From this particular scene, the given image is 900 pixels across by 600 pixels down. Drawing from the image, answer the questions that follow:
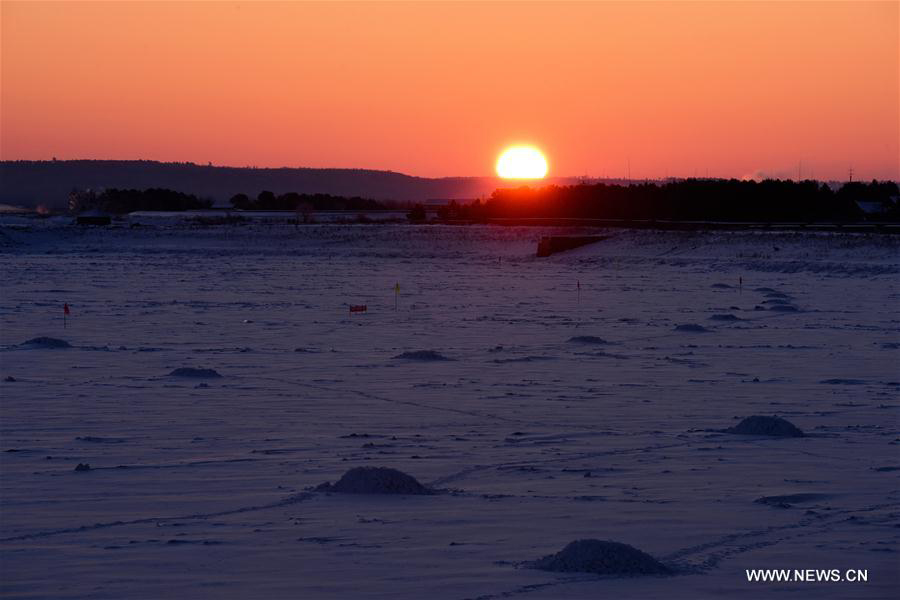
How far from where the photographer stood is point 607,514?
34.2 feet

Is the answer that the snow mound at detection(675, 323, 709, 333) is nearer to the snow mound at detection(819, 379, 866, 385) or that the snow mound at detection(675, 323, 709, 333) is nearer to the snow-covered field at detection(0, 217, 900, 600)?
the snow-covered field at detection(0, 217, 900, 600)

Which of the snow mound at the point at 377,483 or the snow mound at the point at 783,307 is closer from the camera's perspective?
the snow mound at the point at 377,483

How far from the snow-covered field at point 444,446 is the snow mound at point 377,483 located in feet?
0.42

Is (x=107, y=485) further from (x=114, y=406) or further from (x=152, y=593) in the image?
(x=114, y=406)

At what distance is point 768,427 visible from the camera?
13.9 meters

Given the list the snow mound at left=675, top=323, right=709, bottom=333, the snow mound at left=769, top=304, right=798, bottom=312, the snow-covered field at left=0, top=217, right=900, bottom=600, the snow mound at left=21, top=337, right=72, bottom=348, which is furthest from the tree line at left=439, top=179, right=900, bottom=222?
the snow mound at left=21, top=337, right=72, bottom=348

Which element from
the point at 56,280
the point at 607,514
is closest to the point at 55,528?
the point at 607,514

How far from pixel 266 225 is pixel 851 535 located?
74246mm

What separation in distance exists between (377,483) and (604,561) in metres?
2.75

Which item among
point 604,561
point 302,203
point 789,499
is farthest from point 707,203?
point 604,561

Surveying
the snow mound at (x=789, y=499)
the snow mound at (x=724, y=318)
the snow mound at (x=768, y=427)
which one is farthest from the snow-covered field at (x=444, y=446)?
the snow mound at (x=724, y=318)

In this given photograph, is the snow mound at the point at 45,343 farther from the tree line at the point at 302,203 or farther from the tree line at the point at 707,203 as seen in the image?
the tree line at the point at 302,203

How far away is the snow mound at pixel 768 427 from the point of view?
1385cm

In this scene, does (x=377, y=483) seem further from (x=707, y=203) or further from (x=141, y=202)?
(x=141, y=202)
